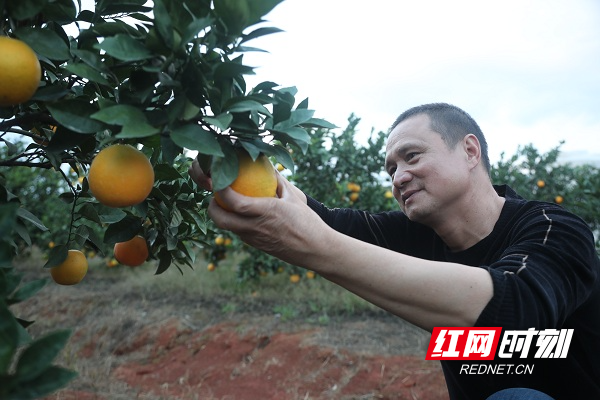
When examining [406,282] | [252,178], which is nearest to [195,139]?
[252,178]

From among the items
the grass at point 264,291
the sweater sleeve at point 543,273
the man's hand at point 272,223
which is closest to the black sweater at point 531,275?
the sweater sleeve at point 543,273

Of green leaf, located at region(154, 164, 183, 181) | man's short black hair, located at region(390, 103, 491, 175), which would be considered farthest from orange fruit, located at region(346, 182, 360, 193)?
green leaf, located at region(154, 164, 183, 181)

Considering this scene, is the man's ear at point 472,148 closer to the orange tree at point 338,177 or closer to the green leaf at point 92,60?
the green leaf at point 92,60

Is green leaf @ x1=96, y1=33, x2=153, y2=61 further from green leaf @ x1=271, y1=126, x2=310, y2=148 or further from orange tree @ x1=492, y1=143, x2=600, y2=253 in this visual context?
orange tree @ x1=492, y1=143, x2=600, y2=253

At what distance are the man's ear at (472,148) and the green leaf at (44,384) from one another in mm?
1566

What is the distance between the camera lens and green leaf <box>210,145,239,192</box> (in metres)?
0.92

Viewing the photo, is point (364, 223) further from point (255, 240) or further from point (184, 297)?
point (184, 297)

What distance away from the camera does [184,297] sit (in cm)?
580

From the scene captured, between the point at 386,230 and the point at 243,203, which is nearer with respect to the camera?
the point at 243,203

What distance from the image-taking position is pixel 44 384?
2.23 ft

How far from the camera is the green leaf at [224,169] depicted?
92 cm

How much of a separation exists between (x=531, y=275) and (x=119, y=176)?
96 cm

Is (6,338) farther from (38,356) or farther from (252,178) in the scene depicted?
(252,178)

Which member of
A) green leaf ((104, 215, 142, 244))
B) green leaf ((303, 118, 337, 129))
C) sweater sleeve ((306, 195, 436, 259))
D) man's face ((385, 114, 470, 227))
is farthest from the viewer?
sweater sleeve ((306, 195, 436, 259))
